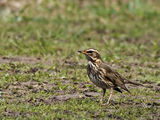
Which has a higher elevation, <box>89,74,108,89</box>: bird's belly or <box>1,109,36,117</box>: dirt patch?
<box>89,74,108,89</box>: bird's belly

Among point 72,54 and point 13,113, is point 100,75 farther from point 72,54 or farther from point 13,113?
point 72,54

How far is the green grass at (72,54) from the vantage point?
8.69 metres

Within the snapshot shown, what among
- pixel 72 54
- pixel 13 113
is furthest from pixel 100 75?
pixel 72 54

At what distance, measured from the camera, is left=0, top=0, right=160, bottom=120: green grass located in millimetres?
8688

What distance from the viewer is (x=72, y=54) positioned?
535 inches

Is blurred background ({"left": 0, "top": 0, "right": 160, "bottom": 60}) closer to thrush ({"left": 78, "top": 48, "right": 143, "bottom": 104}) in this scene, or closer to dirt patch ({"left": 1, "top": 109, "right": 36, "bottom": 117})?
thrush ({"left": 78, "top": 48, "right": 143, "bottom": 104})

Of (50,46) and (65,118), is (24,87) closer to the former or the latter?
(65,118)

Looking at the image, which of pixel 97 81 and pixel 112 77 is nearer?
pixel 97 81

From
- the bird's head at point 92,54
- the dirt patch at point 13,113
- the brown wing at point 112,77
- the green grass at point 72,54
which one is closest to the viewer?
the dirt patch at point 13,113

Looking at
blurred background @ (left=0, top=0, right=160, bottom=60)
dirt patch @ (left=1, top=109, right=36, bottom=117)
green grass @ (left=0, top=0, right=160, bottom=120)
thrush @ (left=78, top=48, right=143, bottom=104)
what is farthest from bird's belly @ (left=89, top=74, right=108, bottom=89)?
blurred background @ (left=0, top=0, right=160, bottom=60)

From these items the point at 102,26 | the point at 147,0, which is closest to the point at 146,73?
the point at 102,26

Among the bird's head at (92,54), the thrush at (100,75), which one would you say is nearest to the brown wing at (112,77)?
the thrush at (100,75)

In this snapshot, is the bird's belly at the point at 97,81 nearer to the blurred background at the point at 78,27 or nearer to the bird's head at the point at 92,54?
the bird's head at the point at 92,54

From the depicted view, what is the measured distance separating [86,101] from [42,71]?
2600mm
